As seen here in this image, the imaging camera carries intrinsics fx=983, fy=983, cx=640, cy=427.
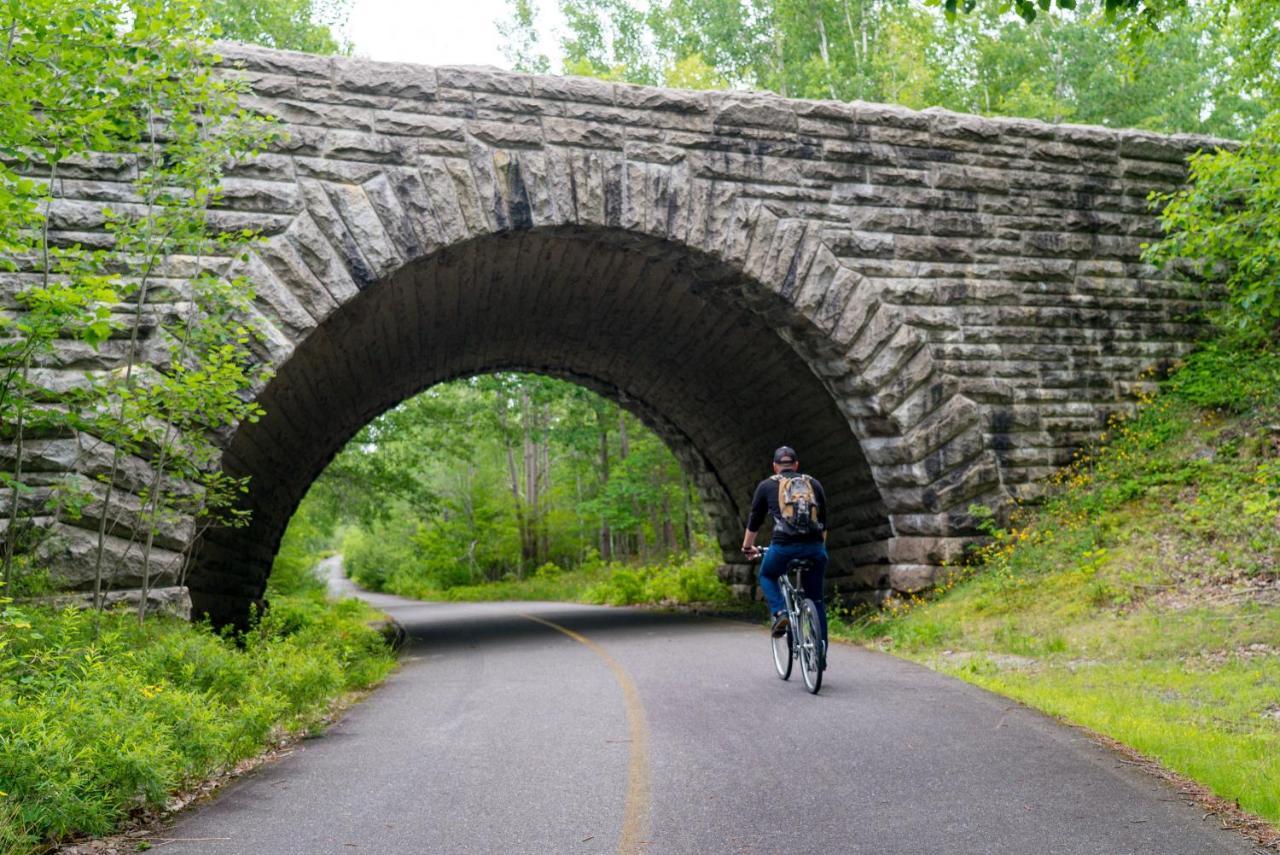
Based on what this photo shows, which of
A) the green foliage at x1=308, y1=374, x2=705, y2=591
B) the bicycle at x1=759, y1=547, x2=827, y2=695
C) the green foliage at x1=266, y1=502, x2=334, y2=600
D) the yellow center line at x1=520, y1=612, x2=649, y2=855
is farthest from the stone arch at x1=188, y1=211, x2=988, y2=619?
the green foliage at x1=266, y1=502, x2=334, y2=600

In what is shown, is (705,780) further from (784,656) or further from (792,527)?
(784,656)

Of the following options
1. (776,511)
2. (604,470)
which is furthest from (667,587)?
(604,470)

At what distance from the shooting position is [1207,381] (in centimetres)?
1246

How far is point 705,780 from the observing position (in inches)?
196

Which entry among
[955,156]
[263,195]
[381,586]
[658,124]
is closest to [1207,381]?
[955,156]

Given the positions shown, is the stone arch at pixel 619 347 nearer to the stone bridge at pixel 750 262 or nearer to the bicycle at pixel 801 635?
the stone bridge at pixel 750 262

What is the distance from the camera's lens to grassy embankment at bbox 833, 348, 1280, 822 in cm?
604

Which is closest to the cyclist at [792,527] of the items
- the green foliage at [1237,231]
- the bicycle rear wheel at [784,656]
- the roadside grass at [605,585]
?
the bicycle rear wheel at [784,656]

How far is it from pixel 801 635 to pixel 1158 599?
3886mm

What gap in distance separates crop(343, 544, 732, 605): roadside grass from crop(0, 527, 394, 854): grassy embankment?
38.1 feet

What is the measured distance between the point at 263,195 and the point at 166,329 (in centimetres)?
228

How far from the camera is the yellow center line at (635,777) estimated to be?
4.05 metres

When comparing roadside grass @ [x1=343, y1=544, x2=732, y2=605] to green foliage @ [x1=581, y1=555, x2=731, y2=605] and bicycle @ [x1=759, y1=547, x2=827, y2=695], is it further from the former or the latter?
bicycle @ [x1=759, y1=547, x2=827, y2=695]

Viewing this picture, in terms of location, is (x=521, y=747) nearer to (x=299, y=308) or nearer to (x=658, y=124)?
(x=299, y=308)
